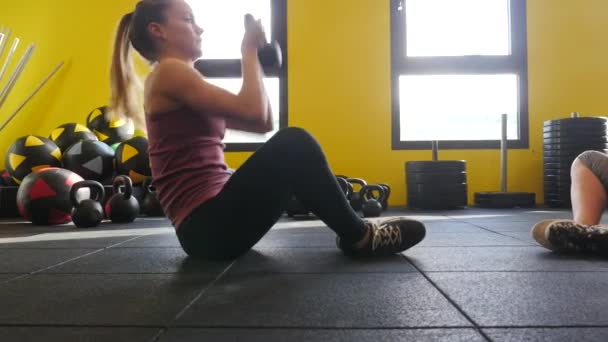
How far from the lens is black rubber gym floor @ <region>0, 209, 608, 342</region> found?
0.58m

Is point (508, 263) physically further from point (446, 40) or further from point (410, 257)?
point (446, 40)

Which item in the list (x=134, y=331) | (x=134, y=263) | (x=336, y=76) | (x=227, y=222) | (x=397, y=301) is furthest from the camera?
(x=336, y=76)

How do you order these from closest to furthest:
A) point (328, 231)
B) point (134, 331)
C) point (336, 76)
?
point (134, 331)
point (328, 231)
point (336, 76)

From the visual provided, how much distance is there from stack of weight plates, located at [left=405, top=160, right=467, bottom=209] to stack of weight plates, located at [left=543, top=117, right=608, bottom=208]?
21.0 inches

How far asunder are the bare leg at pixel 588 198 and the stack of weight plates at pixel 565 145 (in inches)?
69.9

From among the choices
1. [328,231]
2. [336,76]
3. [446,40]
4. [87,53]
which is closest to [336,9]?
[336,76]

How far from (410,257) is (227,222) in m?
0.44

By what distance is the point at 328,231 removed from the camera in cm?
172

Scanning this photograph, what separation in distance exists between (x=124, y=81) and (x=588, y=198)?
1.12 m

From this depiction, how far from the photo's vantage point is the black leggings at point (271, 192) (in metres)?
0.95

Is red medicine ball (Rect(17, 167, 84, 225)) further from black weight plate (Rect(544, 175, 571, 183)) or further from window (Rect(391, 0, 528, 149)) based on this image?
black weight plate (Rect(544, 175, 571, 183))

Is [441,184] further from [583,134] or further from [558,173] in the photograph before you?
[583,134]

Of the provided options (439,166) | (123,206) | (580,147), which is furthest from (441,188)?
(123,206)

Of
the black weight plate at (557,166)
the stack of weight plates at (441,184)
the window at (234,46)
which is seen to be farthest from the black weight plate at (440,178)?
the window at (234,46)
